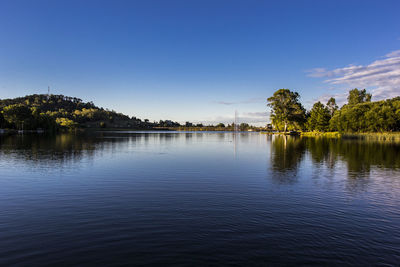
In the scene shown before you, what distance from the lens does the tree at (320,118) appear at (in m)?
159

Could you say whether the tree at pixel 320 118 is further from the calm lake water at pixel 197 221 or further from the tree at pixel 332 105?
the calm lake water at pixel 197 221

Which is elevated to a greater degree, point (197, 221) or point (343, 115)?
point (343, 115)

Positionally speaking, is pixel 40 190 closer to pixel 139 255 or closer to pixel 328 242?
pixel 139 255

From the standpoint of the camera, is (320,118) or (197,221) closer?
(197,221)

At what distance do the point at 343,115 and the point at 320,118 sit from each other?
714 inches

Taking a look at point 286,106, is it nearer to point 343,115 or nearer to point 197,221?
point 343,115

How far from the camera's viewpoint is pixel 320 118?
15912cm

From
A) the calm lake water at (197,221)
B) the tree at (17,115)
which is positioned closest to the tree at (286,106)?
the calm lake water at (197,221)

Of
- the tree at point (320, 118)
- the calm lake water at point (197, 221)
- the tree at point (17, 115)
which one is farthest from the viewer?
the tree at point (17, 115)

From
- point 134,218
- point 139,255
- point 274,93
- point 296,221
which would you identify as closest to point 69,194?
point 134,218

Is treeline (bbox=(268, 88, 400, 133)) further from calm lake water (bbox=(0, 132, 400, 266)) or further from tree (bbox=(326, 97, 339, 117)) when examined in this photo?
calm lake water (bbox=(0, 132, 400, 266))

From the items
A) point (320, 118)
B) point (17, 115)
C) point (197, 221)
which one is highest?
point (17, 115)

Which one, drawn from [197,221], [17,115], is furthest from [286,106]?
[17,115]

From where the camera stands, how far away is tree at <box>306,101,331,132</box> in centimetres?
15938
